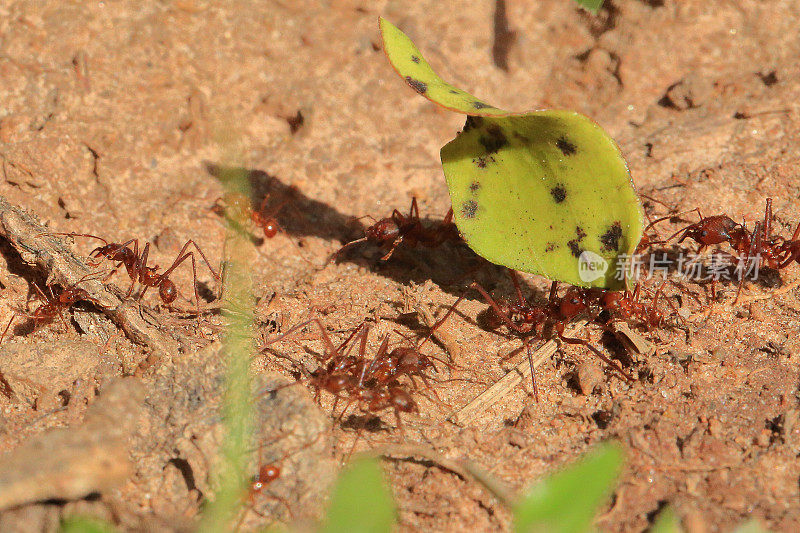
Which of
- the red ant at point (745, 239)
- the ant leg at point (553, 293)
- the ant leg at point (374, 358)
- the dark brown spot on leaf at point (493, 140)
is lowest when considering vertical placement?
the ant leg at point (374, 358)

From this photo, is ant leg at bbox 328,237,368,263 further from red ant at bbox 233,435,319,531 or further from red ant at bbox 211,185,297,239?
red ant at bbox 233,435,319,531

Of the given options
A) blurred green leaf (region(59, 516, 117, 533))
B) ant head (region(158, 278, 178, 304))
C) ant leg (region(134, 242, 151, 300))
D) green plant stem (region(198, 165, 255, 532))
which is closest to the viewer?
blurred green leaf (region(59, 516, 117, 533))

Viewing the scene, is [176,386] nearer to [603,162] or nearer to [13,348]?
[13,348]

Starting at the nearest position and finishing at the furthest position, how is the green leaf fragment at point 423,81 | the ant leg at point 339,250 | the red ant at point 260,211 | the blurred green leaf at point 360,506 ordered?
the blurred green leaf at point 360,506
the green leaf fragment at point 423,81
the ant leg at point 339,250
the red ant at point 260,211

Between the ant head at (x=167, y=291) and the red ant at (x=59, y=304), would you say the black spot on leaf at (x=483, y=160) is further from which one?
the red ant at (x=59, y=304)

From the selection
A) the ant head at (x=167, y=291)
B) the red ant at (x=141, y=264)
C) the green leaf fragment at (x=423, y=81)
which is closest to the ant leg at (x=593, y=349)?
the green leaf fragment at (x=423, y=81)

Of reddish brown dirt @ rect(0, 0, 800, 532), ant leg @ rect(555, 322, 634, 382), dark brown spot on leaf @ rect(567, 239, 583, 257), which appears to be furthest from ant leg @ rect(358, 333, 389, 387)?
dark brown spot on leaf @ rect(567, 239, 583, 257)

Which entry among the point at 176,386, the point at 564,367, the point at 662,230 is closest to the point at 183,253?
the point at 176,386

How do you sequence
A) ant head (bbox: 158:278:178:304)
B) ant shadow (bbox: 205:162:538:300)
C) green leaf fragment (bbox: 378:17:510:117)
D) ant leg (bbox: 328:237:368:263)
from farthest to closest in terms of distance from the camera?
ant leg (bbox: 328:237:368:263), ant shadow (bbox: 205:162:538:300), ant head (bbox: 158:278:178:304), green leaf fragment (bbox: 378:17:510:117)

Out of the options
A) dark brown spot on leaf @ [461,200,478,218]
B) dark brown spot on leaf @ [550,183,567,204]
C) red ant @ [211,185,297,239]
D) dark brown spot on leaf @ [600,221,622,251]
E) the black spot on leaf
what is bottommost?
red ant @ [211,185,297,239]
